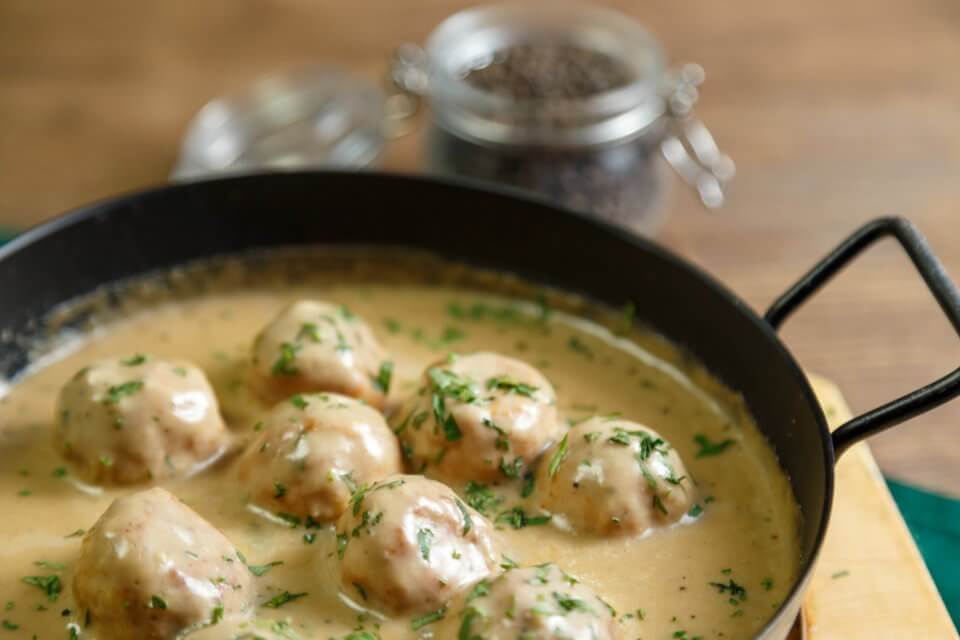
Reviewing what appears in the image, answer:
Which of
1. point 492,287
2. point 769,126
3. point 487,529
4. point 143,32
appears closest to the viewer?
point 487,529

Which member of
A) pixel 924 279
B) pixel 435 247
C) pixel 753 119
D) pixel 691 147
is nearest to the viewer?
pixel 924 279

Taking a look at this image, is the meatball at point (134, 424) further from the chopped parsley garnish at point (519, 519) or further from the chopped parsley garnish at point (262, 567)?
the chopped parsley garnish at point (519, 519)

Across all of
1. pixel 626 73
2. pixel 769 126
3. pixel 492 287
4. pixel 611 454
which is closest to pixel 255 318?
pixel 492 287

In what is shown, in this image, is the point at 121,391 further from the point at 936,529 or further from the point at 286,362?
the point at 936,529

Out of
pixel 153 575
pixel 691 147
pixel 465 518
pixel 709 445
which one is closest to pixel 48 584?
pixel 153 575

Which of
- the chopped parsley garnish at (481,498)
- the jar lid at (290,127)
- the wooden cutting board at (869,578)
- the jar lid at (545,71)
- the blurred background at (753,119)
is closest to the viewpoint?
the wooden cutting board at (869,578)

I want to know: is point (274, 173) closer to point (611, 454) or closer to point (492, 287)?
point (492, 287)

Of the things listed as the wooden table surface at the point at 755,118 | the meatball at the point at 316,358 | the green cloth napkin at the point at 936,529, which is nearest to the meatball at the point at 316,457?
the meatball at the point at 316,358
